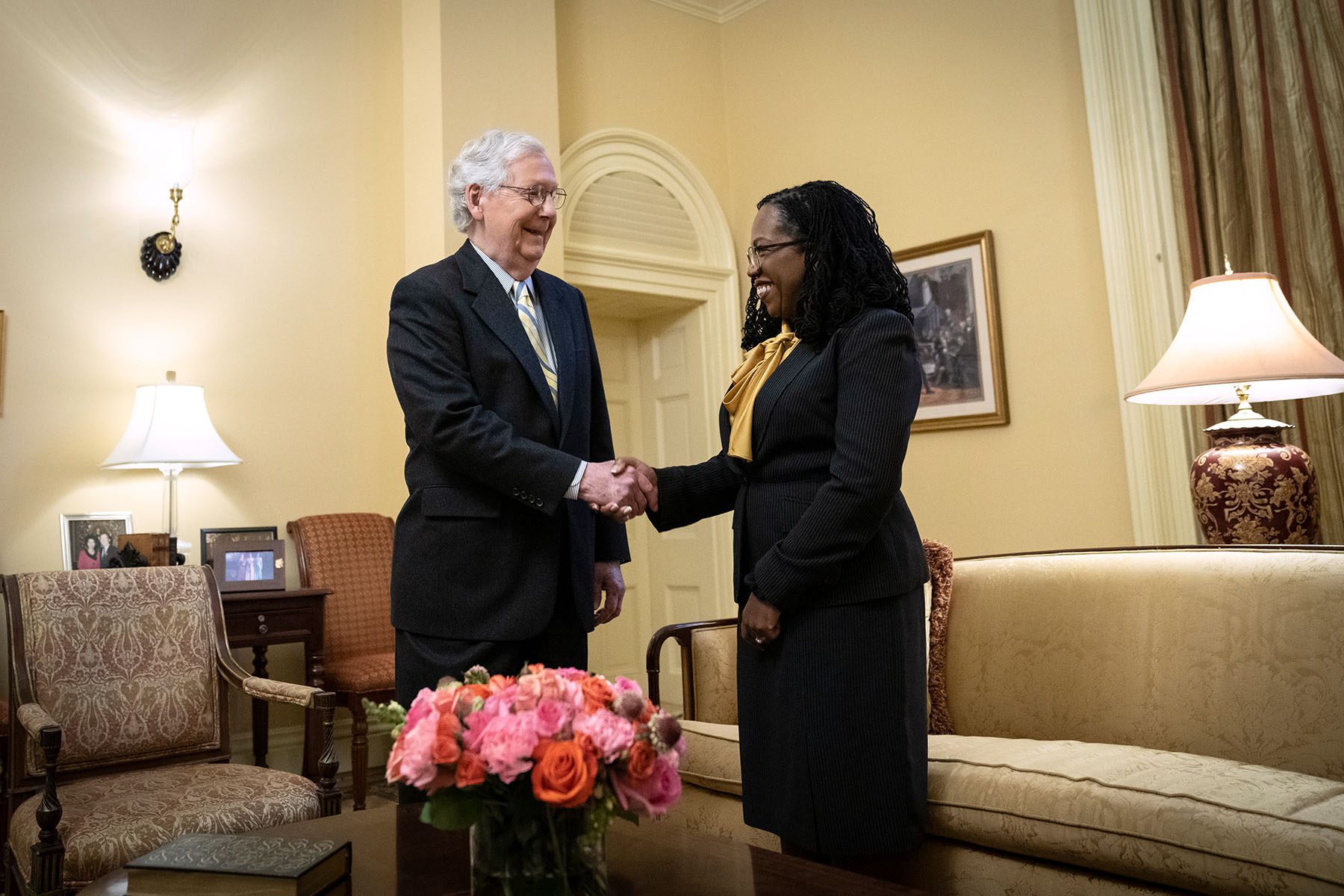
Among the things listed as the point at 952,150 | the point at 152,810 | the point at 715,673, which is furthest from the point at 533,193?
the point at 952,150

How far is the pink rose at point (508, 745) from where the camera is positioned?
1.04 metres

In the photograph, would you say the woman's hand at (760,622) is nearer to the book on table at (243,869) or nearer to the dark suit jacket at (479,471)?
the dark suit jacket at (479,471)

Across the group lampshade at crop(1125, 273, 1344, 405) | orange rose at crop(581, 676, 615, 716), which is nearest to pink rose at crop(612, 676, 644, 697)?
orange rose at crop(581, 676, 615, 716)

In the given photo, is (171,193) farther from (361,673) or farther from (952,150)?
(952,150)

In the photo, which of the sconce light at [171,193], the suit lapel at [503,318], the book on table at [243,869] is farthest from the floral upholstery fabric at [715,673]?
the sconce light at [171,193]

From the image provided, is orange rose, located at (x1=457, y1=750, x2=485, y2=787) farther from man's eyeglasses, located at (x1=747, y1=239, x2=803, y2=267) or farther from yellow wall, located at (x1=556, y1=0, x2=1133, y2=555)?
yellow wall, located at (x1=556, y1=0, x2=1133, y2=555)

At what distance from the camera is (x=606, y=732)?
3.55ft

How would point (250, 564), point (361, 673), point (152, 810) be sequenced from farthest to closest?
point (250, 564) < point (361, 673) < point (152, 810)

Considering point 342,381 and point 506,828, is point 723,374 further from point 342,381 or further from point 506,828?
point 506,828

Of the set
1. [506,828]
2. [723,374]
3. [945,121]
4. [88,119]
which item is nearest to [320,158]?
[88,119]

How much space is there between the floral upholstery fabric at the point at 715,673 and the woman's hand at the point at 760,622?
1.23 meters

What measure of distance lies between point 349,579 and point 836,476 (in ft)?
9.63

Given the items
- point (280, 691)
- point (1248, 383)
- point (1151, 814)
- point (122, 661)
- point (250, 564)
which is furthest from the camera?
point (250, 564)

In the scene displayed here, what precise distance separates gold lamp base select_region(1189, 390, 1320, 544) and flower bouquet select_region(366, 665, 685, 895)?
2.18 metres
